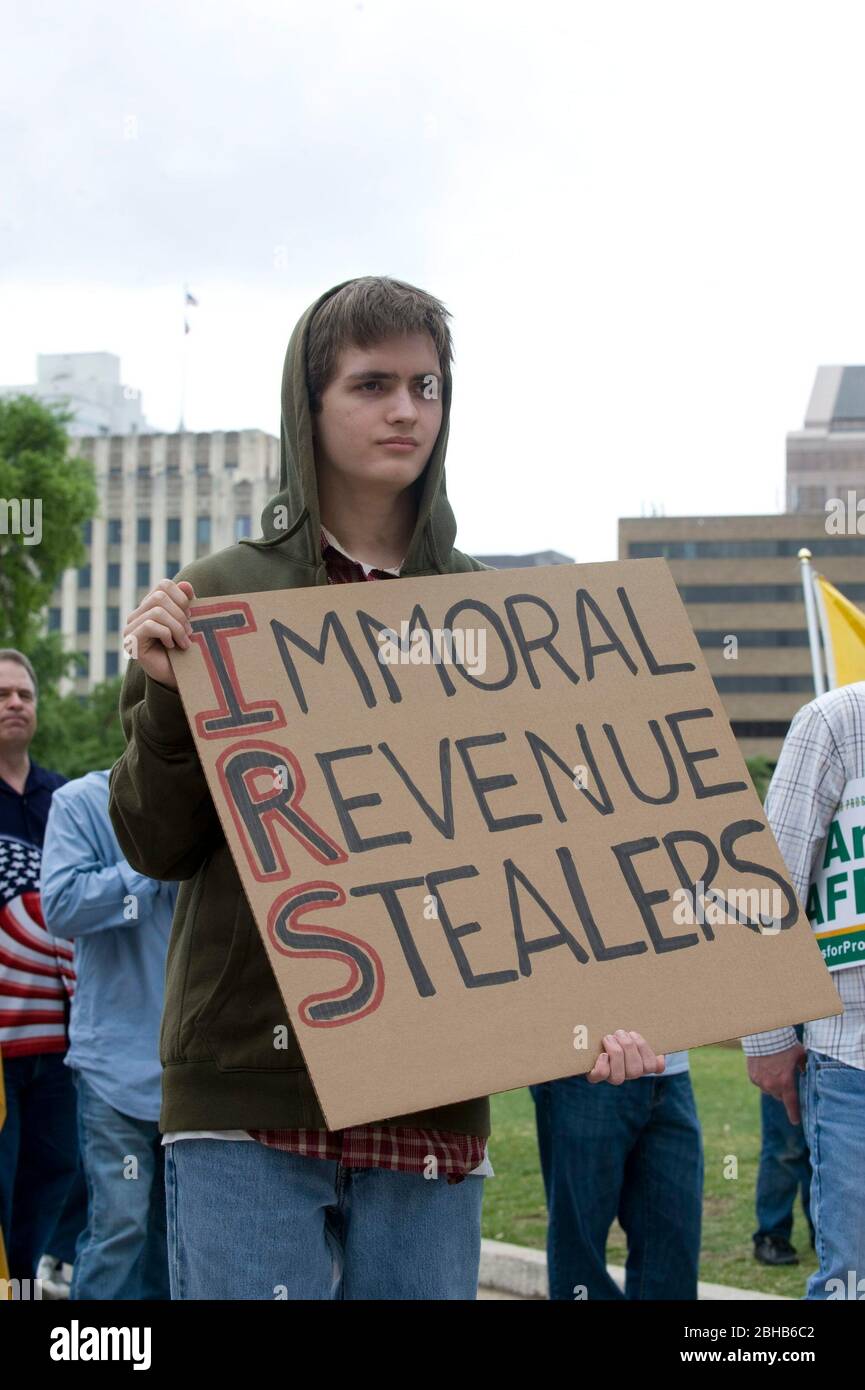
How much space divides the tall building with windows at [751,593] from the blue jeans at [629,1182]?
93139 mm

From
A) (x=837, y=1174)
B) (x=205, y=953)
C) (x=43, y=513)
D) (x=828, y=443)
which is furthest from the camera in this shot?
(x=828, y=443)

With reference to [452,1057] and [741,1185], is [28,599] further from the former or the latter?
[452,1057]

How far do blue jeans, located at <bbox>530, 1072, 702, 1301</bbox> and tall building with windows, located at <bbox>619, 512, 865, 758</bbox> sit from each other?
306 ft

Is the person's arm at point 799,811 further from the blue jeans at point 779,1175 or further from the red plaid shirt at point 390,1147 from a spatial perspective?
the blue jeans at point 779,1175

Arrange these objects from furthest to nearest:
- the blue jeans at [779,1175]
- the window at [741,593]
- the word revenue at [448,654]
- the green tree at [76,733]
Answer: the window at [741,593] → the green tree at [76,733] → the blue jeans at [779,1175] → the word revenue at [448,654]

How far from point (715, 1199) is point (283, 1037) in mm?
5556

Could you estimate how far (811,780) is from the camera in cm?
344

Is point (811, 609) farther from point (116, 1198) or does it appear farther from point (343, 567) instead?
point (343, 567)

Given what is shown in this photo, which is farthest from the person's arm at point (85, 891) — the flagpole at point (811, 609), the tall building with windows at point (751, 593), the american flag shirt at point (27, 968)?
the tall building with windows at point (751, 593)

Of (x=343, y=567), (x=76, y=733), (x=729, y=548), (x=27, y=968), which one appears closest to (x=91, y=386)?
(x=729, y=548)

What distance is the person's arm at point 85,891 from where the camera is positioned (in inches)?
187

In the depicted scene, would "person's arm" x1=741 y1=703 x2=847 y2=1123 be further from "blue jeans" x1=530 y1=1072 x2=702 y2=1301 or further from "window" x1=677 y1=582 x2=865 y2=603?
"window" x1=677 y1=582 x2=865 y2=603

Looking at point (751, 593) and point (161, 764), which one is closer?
point (161, 764)

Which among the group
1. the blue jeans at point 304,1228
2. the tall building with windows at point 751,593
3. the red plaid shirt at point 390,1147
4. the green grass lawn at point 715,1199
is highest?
the tall building with windows at point 751,593
